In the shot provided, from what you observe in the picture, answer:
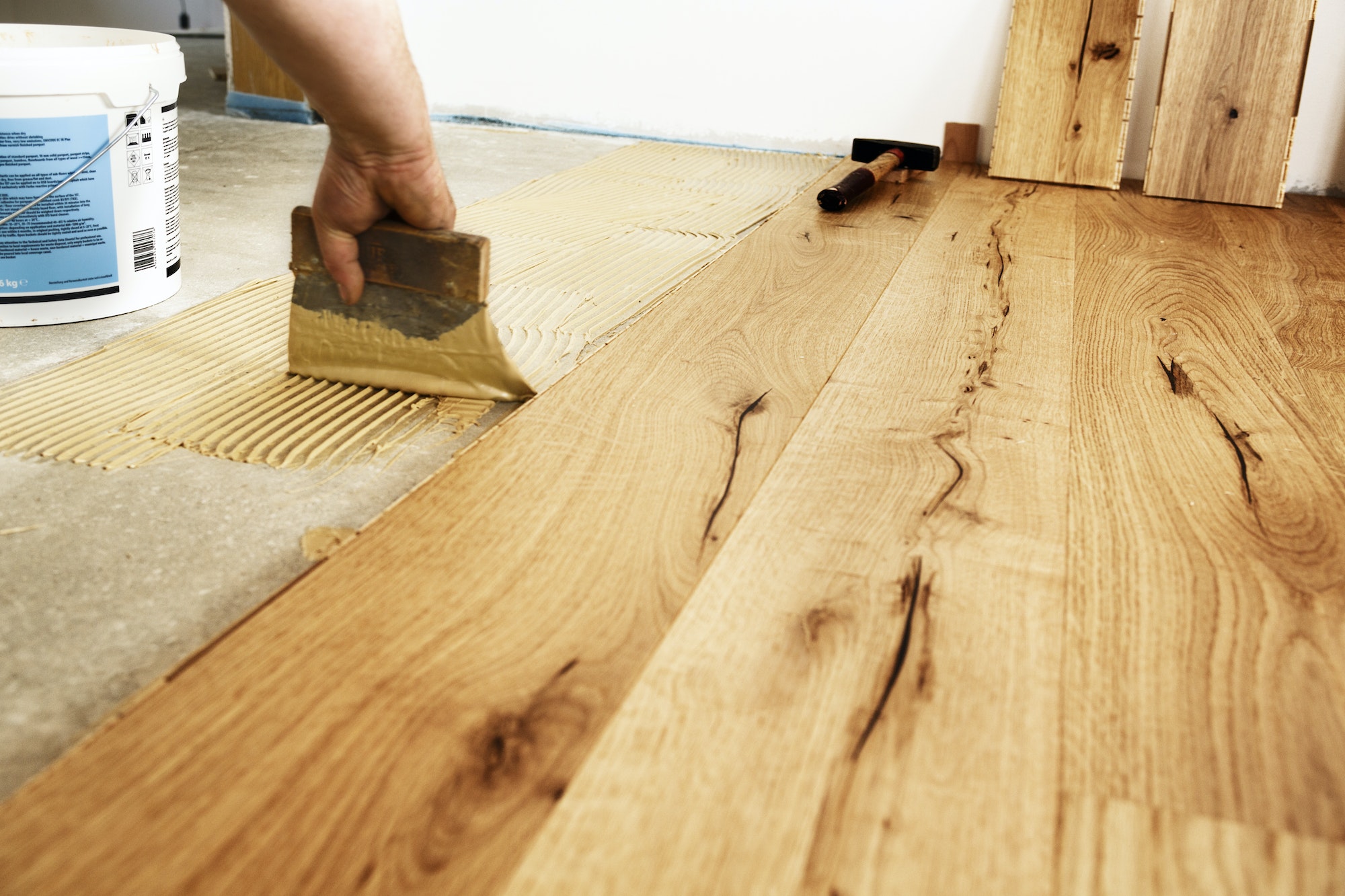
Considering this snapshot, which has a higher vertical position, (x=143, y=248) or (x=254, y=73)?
(x=254, y=73)

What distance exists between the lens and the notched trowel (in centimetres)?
127

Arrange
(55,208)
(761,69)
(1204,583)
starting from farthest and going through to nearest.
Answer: (761,69) < (55,208) < (1204,583)

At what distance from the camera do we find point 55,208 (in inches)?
59.9

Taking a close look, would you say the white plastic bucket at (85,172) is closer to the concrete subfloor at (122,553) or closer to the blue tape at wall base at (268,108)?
the concrete subfloor at (122,553)

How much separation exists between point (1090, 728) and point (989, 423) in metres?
0.61

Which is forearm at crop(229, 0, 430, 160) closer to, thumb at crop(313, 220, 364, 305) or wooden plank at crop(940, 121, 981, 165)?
thumb at crop(313, 220, 364, 305)

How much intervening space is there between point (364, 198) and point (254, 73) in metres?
2.81

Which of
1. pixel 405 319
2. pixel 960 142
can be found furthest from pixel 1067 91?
pixel 405 319

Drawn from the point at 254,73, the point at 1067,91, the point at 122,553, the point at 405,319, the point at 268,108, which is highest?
the point at 1067,91

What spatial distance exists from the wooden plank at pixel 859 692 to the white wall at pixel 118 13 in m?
5.66

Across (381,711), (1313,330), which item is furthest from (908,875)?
(1313,330)

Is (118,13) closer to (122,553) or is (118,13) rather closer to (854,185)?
(854,185)

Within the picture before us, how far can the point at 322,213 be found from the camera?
49.4 inches

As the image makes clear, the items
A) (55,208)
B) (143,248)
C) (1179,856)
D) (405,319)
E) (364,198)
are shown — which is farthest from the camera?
(143,248)
